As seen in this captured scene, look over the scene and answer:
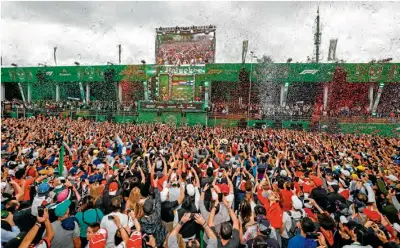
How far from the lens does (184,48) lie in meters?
37.2

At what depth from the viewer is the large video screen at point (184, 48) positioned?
36438 mm

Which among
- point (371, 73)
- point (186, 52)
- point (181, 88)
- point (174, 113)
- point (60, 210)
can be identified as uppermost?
point (186, 52)

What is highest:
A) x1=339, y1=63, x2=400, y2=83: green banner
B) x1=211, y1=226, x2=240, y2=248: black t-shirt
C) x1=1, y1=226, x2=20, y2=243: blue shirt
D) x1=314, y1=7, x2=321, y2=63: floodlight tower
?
x1=314, y1=7, x2=321, y2=63: floodlight tower

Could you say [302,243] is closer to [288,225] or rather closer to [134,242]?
[288,225]

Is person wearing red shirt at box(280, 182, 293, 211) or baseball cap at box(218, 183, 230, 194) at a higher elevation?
baseball cap at box(218, 183, 230, 194)

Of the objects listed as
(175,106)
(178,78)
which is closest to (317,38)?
(178,78)

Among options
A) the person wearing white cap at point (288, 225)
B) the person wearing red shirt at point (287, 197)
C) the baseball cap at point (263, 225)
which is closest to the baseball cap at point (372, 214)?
the person wearing white cap at point (288, 225)

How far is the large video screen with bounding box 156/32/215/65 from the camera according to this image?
3644cm

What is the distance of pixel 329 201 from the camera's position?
5.09m

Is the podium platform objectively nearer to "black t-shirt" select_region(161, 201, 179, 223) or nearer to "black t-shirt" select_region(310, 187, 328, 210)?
"black t-shirt" select_region(310, 187, 328, 210)

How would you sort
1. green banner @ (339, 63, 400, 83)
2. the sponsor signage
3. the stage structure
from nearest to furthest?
the sponsor signage, the stage structure, green banner @ (339, 63, 400, 83)

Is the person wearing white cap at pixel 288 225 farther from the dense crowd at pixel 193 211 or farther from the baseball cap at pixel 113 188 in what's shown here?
the baseball cap at pixel 113 188

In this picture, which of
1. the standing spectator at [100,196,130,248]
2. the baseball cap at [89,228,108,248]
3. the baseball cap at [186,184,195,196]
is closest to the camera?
the baseball cap at [89,228,108,248]

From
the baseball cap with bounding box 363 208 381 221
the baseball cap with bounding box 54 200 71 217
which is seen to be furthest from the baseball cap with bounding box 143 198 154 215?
the baseball cap with bounding box 363 208 381 221
